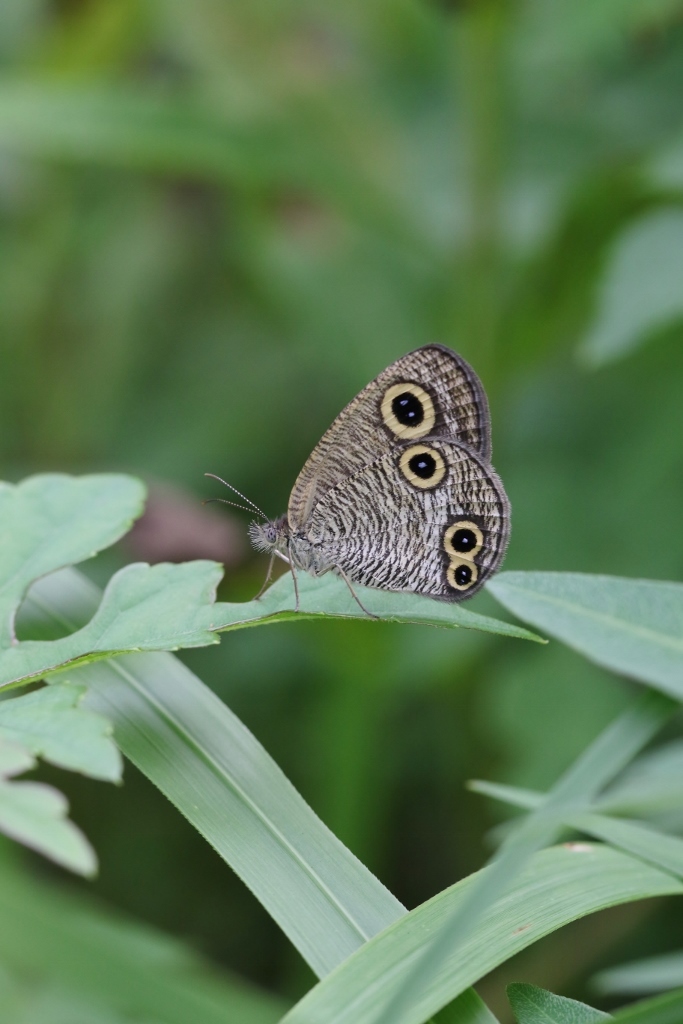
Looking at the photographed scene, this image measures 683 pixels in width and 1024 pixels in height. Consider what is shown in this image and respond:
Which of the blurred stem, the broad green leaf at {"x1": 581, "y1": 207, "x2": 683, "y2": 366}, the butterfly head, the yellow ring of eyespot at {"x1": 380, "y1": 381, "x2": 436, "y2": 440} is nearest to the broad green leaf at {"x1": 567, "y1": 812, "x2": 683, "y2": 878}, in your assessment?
the yellow ring of eyespot at {"x1": 380, "y1": 381, "x2": 436, "y2": 440}

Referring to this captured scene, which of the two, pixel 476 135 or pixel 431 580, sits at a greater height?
pixel 476 135

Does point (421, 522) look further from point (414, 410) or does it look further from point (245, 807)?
point (245, 807)

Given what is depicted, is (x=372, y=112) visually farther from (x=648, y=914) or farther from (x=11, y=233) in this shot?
(x=648, y=914)

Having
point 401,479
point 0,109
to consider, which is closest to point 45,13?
point 0,109

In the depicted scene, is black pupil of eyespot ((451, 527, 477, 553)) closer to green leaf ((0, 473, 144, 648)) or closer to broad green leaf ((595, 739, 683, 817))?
broad green leaf ((595, 739, 683, 817))

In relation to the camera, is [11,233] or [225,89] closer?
[225,89]

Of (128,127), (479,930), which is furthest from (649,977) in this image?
(128,127)

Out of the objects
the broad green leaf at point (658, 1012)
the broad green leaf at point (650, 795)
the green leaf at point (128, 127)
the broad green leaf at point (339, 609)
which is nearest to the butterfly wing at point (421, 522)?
the broad green leaf at point (339, 609)
